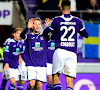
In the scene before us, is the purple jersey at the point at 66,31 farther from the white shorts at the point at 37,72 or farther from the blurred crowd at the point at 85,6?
the blurred crowd at the point at 85,6

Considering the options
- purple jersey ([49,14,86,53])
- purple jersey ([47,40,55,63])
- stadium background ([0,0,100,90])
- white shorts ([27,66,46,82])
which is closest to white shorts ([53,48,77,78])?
purple jersey ([49,14,86,53])

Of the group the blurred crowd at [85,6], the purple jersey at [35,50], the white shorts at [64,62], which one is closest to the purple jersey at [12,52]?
the purple jersey at [35,50]

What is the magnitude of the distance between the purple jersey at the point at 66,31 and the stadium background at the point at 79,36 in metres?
3.11

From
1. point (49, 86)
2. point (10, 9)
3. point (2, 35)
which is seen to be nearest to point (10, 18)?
point (10, 9)

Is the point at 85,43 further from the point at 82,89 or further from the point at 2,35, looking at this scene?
the point at 2,35

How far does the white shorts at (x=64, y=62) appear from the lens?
4.20 metres

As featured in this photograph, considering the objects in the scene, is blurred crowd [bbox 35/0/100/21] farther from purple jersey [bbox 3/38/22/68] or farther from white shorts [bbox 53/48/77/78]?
white shorts [bbox 53/48/77/78]

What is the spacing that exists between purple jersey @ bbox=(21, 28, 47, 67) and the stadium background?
2162 mm

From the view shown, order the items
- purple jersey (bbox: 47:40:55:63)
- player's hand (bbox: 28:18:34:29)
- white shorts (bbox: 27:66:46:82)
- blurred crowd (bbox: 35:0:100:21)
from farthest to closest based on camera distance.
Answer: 1. blurred crowd (bbox: 35:0:100:21)
2. purple jersey (bbox: 47:40:55:63)
3. player's hand (bbox: 28:18:34:29)
4. white shorts (bbox: 27:66:46:82)

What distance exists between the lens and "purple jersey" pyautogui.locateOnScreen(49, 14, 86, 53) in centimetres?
430

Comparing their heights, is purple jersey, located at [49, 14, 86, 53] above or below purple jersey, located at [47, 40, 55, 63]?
above

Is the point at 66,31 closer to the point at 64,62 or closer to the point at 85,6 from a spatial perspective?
the point at 64,62

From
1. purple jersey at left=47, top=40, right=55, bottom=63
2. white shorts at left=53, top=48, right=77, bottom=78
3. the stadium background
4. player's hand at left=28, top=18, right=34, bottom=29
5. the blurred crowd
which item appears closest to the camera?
white shorts at left=53, top=48, right=77, bottom=78

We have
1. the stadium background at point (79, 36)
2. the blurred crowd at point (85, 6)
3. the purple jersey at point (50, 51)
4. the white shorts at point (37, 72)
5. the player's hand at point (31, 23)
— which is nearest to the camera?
the white shorts at point (37, 72)
